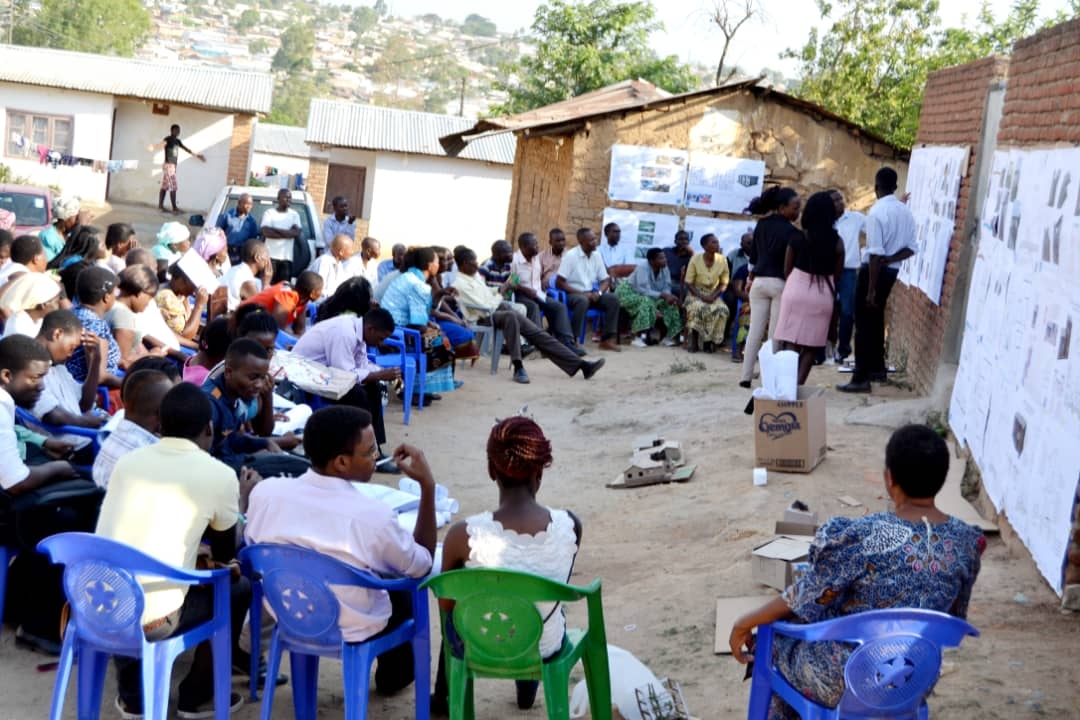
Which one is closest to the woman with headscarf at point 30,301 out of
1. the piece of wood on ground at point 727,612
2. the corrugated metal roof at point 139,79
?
the piece of wood on ground at point 727,612

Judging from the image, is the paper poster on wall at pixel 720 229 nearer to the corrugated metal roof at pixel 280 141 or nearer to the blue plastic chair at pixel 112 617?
the blue plastic chair at pixel 112 617

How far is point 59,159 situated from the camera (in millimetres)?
27719

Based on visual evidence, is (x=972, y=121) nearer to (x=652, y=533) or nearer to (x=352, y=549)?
(x=652, y=533)

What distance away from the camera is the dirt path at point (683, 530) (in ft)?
15.1

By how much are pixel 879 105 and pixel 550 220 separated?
8.48 m

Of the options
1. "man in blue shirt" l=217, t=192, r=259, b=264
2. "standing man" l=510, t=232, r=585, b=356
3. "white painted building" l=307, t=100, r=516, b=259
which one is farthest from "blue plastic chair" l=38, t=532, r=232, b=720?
"white painted building" l=307, t=100, r=516, b=259

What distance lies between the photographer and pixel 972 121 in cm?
1016

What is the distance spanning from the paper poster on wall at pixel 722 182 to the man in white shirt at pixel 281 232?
534 centimetres

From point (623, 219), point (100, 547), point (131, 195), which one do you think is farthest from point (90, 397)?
point (131, 195)

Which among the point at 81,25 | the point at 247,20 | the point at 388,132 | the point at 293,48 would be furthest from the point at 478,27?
the point at 388,132

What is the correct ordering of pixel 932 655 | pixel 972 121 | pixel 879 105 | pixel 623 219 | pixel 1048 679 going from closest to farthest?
pixel 932 655
pixel 1048 679
pixel 972 121
pixel 623 219
pixel 879 105

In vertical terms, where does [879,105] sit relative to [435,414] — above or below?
above

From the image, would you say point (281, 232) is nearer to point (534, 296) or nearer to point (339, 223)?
point (339, 223)

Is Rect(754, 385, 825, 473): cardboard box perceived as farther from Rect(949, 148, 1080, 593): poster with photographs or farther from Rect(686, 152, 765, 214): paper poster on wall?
Rect(686, 152, 765, 214): paper poster on wall
